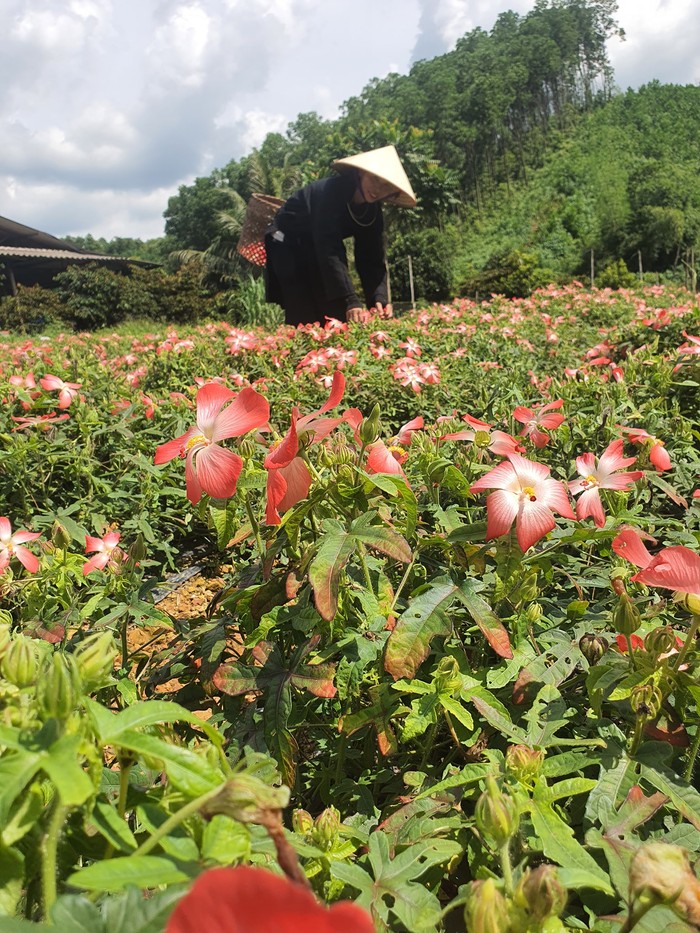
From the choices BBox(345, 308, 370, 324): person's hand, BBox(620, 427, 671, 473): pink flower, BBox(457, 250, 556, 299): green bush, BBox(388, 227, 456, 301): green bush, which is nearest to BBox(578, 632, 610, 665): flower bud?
BBox(620, 427, 671, 473): pink flower

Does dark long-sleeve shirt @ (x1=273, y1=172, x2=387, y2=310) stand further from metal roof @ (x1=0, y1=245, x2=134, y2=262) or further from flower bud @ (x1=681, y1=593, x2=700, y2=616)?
metal roof @ (x1=0, y1=245, x2=134, y2=262)

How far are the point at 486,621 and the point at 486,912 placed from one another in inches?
16.7

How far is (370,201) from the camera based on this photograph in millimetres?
5629

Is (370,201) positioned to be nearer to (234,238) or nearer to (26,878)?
(26,878)

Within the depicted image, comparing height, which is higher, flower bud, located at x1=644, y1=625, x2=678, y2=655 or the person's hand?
the person's hand

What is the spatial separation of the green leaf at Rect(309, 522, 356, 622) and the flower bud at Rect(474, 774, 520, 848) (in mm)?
268

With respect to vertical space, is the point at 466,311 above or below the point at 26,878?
above

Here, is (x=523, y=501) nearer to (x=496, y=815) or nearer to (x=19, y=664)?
(x=496, y=815)

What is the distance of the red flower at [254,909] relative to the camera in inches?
10.0

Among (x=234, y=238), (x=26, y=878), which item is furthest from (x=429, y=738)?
(x=234, y=238)

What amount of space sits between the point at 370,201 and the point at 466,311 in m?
1.31

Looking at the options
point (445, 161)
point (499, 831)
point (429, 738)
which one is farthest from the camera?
point (445, 161)

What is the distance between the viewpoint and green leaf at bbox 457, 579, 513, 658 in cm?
82

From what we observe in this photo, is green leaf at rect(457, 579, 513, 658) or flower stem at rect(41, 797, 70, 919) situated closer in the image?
flower stem at rect(41, 797, 70, 919)
